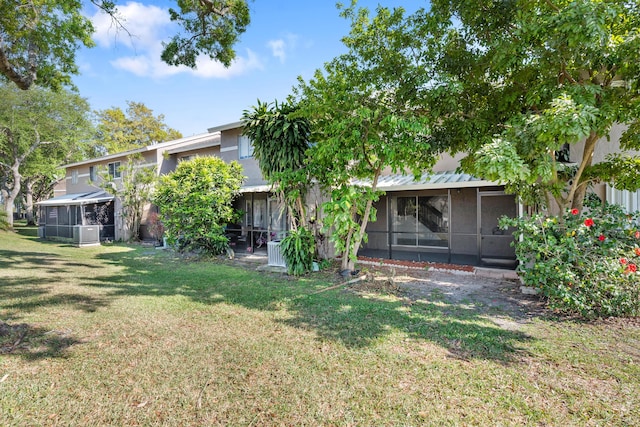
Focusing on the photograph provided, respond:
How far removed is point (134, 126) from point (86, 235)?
27.4m

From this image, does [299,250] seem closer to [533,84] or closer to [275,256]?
[275,256]

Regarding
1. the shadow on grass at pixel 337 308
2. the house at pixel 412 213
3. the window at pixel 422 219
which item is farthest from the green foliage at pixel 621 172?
the window at pixel 422 219

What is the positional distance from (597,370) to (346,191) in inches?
251

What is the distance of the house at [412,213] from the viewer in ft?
38.0

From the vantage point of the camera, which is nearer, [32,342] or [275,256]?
[32,342]

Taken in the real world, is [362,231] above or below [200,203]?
below

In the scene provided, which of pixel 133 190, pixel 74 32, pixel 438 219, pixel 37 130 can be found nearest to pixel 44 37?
pixel 74 32

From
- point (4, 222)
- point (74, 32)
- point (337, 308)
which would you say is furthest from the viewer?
point (4, 222)

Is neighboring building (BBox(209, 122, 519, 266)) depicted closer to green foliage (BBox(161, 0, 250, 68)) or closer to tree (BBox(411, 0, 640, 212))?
tree (BBox(411, 0, 640, 212))

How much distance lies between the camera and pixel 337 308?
6.88 metres

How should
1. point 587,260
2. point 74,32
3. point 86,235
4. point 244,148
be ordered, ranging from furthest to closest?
point 86,235, point 244,148, point 74,32, point 587,260

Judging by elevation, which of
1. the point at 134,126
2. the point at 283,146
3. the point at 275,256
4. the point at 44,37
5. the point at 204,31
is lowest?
the point at 275,256

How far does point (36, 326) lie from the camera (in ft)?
18.9

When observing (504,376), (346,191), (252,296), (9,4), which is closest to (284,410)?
(504,376)
